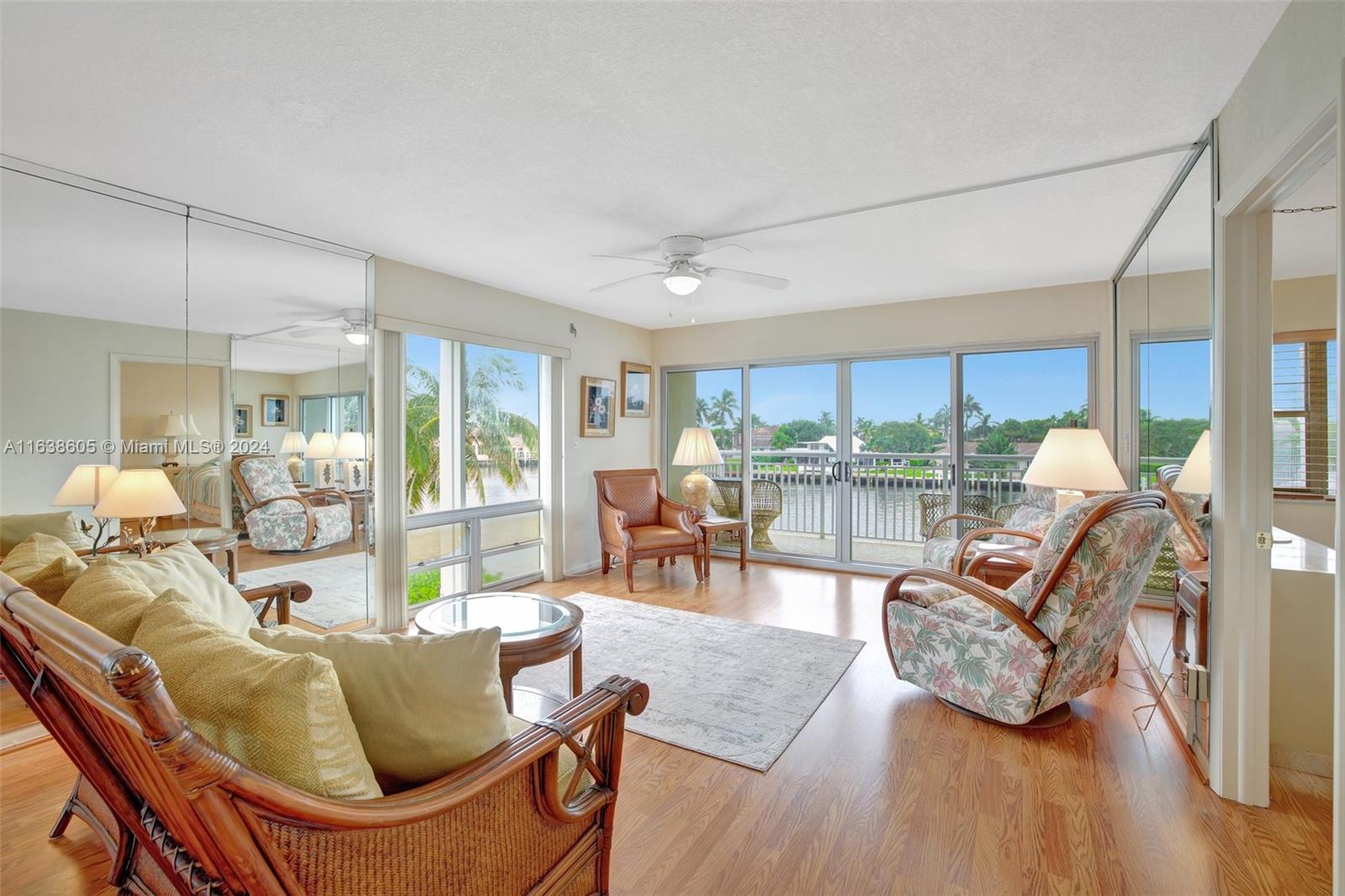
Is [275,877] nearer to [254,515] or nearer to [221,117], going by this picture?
[221,117]

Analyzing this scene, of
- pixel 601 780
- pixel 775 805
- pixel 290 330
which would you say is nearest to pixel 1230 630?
pixel 775 805

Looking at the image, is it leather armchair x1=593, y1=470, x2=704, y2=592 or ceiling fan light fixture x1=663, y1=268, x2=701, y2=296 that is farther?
leather armchair x1=593, y1=470, x2=704, y2=592

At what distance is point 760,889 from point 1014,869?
0.76 metres

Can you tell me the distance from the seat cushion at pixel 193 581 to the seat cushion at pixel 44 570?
96mm

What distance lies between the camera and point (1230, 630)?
2.07 m

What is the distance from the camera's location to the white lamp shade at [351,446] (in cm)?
377

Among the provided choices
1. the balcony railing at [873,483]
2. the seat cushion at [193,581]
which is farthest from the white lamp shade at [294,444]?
the balcony railing at [873,483]

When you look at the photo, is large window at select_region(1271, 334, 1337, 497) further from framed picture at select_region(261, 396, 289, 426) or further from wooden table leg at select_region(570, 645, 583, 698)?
framed picture at select_region(261, 396, 289, 426)

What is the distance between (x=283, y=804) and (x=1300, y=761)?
326cm

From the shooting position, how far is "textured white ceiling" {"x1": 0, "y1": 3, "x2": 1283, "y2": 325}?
1.69 m

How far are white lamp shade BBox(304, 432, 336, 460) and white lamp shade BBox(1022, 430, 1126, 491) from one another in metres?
4.26

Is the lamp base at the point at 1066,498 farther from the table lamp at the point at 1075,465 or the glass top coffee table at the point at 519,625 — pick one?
the glass top coffee table at the point at 519,625

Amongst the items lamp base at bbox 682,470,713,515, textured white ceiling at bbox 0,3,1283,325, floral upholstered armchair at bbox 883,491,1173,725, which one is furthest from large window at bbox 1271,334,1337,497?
lamp base at bbox 682,470,713,515

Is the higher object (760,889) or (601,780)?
(601,780)
